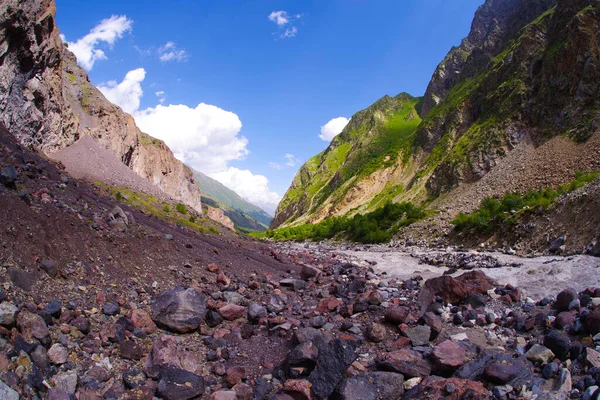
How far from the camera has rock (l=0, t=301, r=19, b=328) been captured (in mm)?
5332

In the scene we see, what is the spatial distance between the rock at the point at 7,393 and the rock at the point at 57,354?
110 cm

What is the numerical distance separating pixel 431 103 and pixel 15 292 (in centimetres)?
15814

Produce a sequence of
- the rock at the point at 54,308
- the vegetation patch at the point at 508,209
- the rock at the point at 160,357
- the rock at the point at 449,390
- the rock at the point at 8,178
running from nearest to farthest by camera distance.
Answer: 1. the rock at the point at 449,390
2. the rock at the point at 160,357
3. the rock at the point at 54,308
4. the rock at the point at 8,178
5. the vegetation patch at the point at 508,209

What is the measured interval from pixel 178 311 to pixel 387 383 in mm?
4705

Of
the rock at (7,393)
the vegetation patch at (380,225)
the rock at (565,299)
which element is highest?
the vegetation patch at (380,225)

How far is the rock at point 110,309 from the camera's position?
7121 mm

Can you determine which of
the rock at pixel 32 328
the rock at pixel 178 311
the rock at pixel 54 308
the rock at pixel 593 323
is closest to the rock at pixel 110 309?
the rock at pixel 178 311

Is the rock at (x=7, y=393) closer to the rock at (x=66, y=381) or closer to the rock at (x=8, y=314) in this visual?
the rock at (x=66, y=381)

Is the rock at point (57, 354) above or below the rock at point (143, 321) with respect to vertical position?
below

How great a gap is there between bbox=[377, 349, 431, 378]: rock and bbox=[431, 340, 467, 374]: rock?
193 millimetres

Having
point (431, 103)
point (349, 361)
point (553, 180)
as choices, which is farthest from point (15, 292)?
point (431, 103)

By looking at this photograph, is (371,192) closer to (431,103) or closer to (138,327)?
(431,103)

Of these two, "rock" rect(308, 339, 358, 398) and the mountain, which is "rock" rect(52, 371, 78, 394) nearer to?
"rock" rect(308, 339, 358, 398)

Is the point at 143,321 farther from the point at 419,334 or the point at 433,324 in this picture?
the point at 433,324
